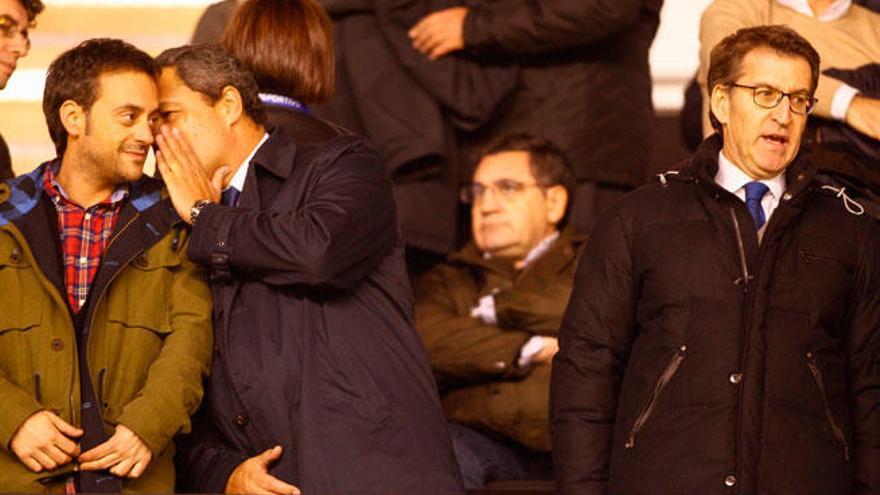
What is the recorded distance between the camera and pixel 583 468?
204 inches

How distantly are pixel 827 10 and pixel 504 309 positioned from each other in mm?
1299

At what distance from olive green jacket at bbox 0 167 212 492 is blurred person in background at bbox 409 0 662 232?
6.93 feet

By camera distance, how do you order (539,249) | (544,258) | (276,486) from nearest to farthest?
(276,486), (544,258), (539,249)

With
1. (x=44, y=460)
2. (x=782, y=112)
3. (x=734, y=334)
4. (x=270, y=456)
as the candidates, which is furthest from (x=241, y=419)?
(x=782, y=112)

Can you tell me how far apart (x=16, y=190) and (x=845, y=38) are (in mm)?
2593

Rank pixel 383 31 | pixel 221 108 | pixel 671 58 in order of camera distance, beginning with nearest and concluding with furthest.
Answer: pixel 221 108 < pixel 383 31 < pixel 671 58

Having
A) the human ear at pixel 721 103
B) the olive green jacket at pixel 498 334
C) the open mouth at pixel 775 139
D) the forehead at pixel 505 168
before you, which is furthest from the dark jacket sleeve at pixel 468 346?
the open mouth at pixel 775 139

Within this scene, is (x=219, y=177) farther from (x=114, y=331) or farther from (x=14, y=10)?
(x=14, y=10)

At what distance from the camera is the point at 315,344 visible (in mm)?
5238

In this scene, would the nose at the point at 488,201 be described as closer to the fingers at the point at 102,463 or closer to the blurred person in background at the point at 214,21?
the blurred person in background at the point at 214,21

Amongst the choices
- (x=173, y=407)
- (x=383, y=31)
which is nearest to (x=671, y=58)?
(x=383, y=31)

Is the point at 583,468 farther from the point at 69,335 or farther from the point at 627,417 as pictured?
the point at 69,335

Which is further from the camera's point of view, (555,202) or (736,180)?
(555,202)

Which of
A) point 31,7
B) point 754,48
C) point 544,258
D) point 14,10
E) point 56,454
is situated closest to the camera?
point 56,454
